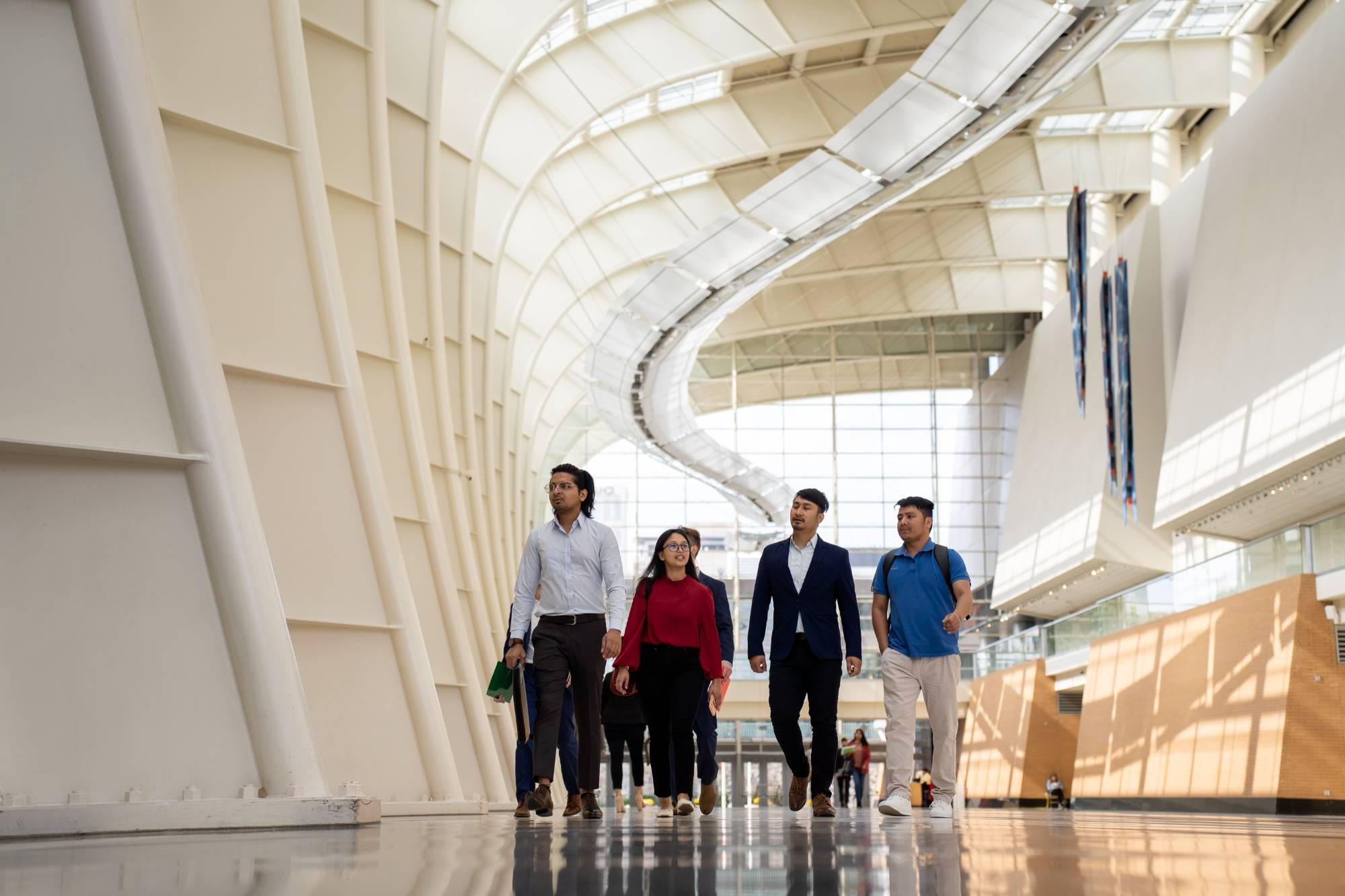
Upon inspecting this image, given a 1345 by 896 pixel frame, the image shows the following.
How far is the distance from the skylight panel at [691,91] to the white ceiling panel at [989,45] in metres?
12.4

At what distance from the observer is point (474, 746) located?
1777cm

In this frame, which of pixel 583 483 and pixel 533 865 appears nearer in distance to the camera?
pixel 533 865

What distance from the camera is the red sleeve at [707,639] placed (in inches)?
381

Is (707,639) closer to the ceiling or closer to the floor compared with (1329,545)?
closer to the floor

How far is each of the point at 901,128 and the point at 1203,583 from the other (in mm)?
10684

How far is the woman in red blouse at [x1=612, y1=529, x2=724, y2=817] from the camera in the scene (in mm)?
9648

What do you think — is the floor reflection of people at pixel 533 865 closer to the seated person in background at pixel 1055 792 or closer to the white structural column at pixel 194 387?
the white structural column at pixel 194 387

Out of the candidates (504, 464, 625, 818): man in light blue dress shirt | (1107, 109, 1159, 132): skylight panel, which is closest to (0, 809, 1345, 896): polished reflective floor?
(504, 464, 625, 818): man in light blue dress shirt

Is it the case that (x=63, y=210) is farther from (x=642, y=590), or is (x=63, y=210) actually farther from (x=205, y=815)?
(x=642, y=590)

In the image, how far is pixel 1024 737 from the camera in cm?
3775

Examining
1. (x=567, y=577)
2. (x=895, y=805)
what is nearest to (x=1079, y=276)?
(x=895, y=805)

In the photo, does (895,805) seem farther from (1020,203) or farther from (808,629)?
(1020,203)

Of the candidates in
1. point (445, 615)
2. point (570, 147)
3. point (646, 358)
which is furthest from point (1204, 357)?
point (445, 615)

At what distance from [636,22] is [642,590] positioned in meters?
22.1
